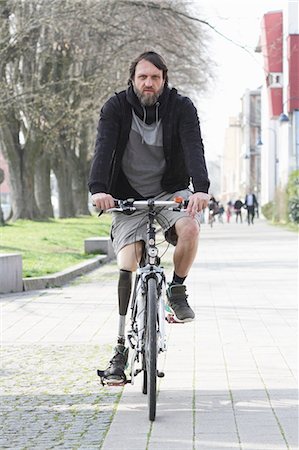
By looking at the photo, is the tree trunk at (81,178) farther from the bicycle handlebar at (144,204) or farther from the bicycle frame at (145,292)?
the bicycle handlebar at (144,204)

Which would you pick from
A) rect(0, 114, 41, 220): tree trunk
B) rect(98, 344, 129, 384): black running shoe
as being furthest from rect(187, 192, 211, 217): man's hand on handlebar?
rect(0, 114, 41, 220): tree trunk

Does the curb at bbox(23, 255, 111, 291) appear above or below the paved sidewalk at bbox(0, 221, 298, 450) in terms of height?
below

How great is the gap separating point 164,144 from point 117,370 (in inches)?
53.4

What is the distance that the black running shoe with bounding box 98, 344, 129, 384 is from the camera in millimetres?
6742

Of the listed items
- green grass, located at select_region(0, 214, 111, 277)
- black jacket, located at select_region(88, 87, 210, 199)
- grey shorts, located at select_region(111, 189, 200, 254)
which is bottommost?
green grass, located at select_region(0, 214, 111, 277)

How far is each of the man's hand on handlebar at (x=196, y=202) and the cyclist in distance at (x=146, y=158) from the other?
0.05 meters

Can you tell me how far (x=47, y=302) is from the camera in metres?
13.4

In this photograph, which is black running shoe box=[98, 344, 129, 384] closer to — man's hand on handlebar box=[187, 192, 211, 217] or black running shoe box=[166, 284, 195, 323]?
black running shoe box=[166, 284, 195, 323]

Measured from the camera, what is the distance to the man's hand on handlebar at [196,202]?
6.45 meters

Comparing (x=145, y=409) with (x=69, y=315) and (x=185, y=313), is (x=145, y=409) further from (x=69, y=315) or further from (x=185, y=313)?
(x=69, y=315)

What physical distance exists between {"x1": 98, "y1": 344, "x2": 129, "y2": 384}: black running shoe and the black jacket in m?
0.93

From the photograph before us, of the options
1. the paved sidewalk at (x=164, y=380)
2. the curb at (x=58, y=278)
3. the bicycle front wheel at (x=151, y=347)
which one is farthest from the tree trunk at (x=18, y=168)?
the bicycle front wheel at (x=151, y=347)

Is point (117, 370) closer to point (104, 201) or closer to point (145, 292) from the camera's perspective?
point (145, 292)

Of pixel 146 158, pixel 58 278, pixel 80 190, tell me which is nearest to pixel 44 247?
pixel 58 278
